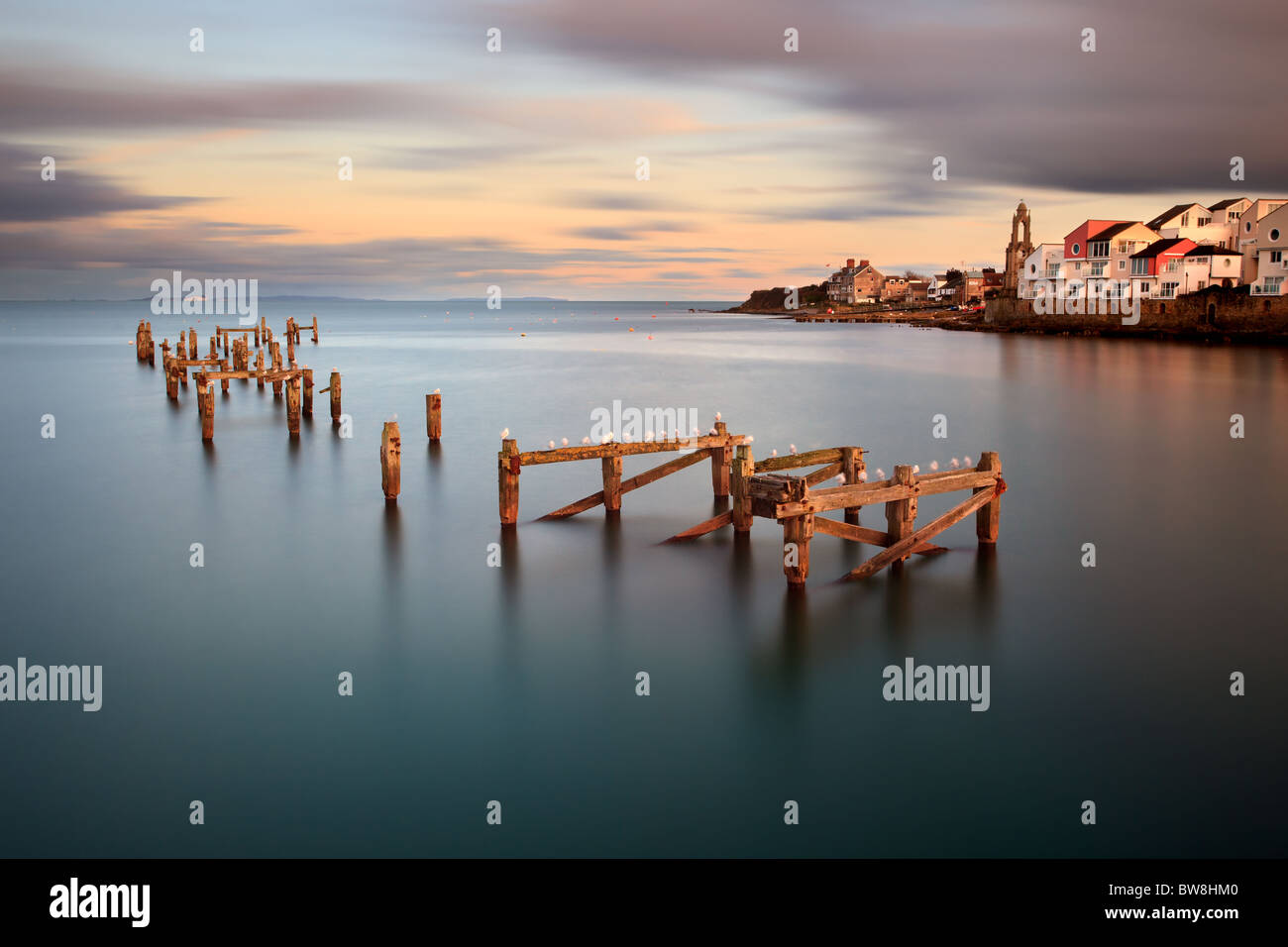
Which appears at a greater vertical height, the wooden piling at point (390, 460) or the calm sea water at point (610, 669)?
the wooden piling at point (390, 460)

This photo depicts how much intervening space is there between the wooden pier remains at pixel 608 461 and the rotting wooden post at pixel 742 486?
14.5 inches

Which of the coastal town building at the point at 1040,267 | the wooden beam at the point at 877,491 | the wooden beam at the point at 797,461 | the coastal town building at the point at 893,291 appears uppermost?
the coastal town building at the point at 893,291

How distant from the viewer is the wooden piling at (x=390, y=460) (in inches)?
801

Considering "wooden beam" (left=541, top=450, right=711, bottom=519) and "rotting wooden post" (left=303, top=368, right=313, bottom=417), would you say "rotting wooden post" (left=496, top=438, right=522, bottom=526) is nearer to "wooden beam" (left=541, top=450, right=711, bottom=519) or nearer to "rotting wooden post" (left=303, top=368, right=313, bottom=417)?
"wooden beam" (left=541, top=450, right=711, bottom=519)

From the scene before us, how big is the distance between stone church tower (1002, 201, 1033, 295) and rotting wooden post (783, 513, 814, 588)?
104m

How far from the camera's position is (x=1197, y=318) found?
78812mm

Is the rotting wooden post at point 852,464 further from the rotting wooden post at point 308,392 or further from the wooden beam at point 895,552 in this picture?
the rotting wooden post at point 308,392

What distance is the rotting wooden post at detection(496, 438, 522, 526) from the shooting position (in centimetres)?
1811

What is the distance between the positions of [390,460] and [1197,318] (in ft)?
248

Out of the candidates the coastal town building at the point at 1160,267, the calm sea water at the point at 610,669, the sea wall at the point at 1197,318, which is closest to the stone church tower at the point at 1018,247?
the sea wall at the point at 1197,318

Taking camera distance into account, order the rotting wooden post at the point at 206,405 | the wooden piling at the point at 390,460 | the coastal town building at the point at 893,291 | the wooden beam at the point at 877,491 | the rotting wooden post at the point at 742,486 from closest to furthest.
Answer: the wooden beam at the point at 877,491, the rotting wooden post at the point at 742,486, the wooden piling at the point at 390,460, the rotting wooden post at the point at 206,405, the coastal town building at the point at 893,291
